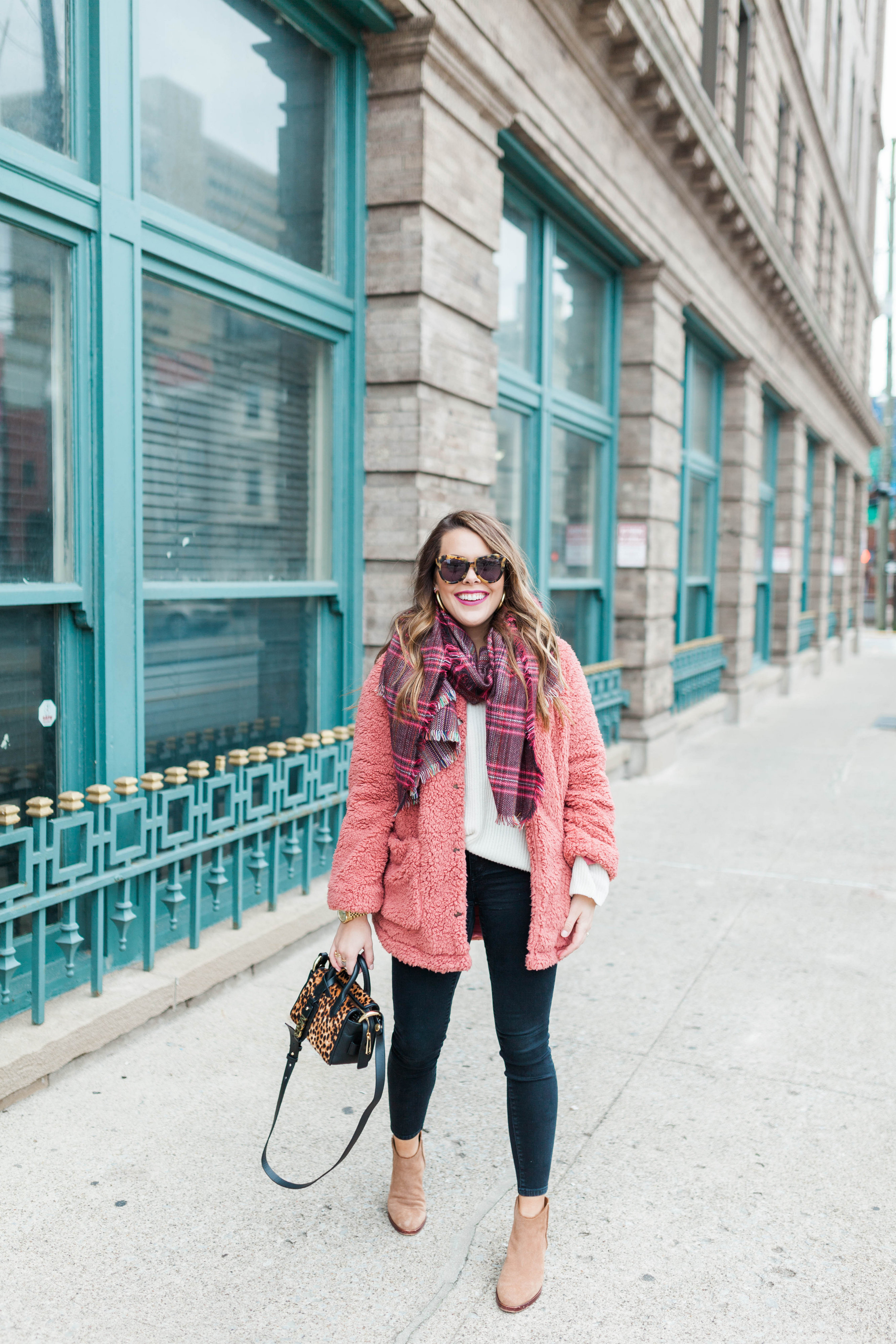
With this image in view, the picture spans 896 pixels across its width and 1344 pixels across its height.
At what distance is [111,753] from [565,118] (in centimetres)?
549

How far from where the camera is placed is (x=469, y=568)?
2580mm

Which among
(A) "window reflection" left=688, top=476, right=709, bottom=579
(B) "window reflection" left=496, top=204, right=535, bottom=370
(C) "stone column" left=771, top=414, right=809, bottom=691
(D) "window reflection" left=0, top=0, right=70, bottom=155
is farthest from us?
(C) "stone column" left=771, top=414, right=809, bottom=691

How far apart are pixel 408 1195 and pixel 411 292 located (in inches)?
165

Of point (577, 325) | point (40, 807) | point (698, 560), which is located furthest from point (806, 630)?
point (40, 807)

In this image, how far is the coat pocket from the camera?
8.34 feet

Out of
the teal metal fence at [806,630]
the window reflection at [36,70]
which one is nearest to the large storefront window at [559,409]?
the window reflection at [36,70]

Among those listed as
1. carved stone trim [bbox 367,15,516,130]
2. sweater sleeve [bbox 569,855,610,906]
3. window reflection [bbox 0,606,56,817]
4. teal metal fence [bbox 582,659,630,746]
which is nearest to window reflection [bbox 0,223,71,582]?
window reflection [bbox 0,606,56,817]

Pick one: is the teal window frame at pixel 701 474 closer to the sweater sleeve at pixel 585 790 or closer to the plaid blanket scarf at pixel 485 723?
the sweater sleeve at pixel 585 790

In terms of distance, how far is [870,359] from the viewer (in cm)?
2906

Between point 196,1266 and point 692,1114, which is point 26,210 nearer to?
point 196,1266

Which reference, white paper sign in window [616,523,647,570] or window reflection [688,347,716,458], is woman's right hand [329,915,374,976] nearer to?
white paper sign in window [616,523,647,570]

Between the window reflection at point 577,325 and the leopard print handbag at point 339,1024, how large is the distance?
6.46 m

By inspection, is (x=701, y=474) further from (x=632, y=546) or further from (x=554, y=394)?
(x=554, y=394)

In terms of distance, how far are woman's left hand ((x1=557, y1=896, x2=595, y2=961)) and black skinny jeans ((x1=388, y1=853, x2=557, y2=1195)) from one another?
76 millimetres
